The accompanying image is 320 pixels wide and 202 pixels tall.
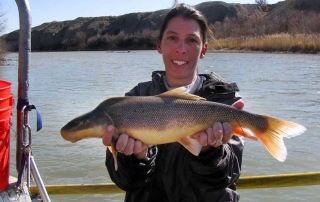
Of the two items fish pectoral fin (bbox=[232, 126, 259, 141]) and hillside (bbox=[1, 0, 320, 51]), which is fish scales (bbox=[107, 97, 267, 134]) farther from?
hillside (bbox=[1, 0, 320, 51])

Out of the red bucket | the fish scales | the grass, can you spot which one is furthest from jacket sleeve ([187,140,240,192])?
the grass

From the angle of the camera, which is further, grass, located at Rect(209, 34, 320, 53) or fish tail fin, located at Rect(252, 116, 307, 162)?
grass, located at Rect(209, 34, 320, 53)

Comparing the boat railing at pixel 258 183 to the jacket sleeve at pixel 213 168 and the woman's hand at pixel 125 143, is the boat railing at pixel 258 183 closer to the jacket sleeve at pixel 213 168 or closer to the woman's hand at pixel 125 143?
the jacket sleeve at pixel 213 168

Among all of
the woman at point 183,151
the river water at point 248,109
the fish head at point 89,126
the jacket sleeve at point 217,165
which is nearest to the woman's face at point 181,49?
the woman at point 183,151

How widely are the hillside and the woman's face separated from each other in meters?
89.8

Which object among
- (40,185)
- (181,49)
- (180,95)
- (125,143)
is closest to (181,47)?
(181,49)

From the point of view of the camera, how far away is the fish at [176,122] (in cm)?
267

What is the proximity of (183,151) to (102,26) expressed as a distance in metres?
118

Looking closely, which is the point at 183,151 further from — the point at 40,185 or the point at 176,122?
the point at 40,185

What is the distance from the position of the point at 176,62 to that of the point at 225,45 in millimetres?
37166

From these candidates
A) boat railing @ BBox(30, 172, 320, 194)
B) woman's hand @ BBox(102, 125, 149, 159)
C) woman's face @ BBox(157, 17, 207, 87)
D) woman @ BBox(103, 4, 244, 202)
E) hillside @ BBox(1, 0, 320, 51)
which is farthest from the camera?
hillside @ BBox(1, 0, 320, 51)

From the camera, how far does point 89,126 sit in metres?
2.74

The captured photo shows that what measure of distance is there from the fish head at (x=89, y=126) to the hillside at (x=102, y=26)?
90.3 m

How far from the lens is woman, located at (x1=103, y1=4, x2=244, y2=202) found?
2.75 m
